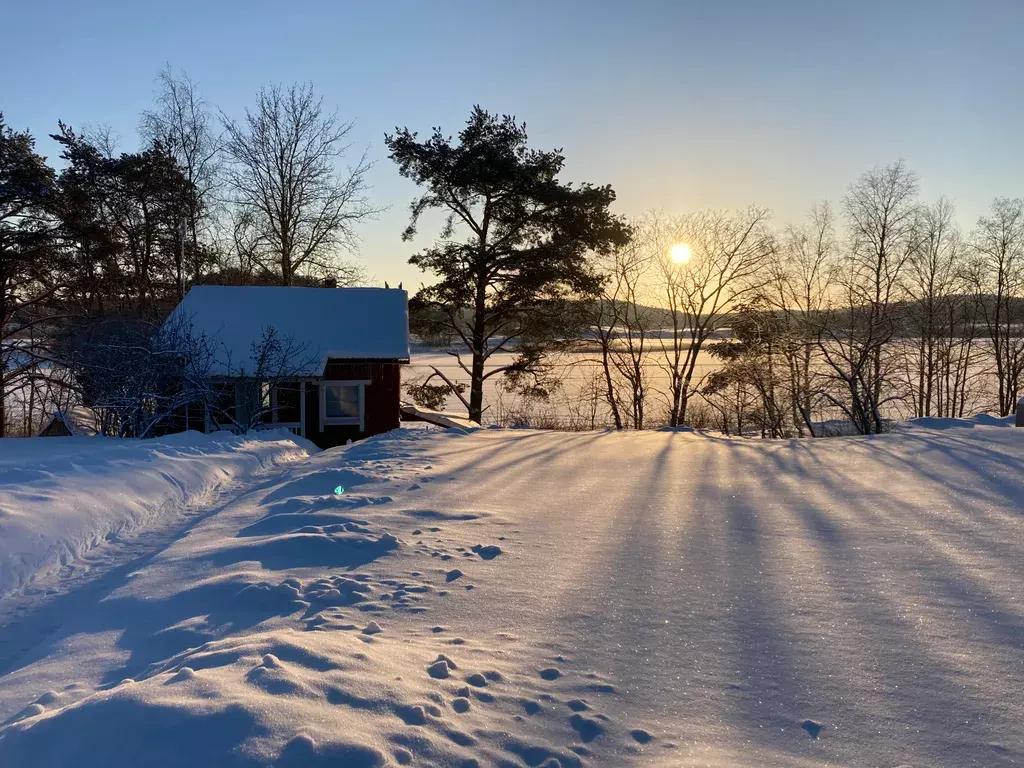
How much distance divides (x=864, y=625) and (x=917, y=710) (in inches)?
39.7

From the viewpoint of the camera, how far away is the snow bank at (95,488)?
564cm

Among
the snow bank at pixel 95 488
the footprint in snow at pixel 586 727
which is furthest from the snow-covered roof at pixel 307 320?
the footprint in snow at pixel 586 727

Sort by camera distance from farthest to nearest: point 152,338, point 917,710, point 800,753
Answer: point 152,338 < point 917,710 < point 800,753

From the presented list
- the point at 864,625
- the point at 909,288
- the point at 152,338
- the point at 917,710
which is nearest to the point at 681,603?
the point at 864,625

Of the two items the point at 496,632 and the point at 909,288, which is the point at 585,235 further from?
the point at 496,632

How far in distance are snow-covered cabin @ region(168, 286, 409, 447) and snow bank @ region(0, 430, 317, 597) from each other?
21.1ft

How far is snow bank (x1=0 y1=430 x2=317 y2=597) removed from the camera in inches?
222

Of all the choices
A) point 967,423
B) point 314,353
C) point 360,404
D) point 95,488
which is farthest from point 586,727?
point 360,404

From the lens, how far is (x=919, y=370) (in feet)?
94.3

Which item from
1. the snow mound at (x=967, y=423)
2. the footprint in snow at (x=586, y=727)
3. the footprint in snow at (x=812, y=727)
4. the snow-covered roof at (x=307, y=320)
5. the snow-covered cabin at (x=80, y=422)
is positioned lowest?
the footprint in snow at (x=586, y=727)

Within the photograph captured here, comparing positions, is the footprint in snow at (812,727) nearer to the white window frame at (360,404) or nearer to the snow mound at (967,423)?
the snow mound at (967,423)

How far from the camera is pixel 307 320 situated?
65.1 ft

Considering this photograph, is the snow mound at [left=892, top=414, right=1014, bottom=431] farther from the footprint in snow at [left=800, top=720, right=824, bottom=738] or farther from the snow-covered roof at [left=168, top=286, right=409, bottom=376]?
the snow-covered roof at [left=168, top=286, right=409, bottom=376]

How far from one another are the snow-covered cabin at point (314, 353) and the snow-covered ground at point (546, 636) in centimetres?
1123
